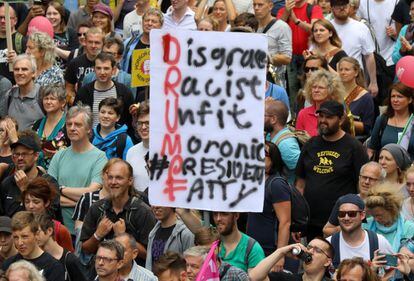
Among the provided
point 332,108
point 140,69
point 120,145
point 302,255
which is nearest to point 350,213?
point 302,255

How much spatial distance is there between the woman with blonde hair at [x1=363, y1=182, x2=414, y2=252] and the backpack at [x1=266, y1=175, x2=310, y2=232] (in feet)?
1.90

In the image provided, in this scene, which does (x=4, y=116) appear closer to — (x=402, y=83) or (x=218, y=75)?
(x=402, y=83)

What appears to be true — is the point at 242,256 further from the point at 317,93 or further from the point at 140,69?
the point at 140,69

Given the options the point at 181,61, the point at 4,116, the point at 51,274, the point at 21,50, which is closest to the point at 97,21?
the point at 21,50

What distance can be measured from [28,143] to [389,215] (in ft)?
12.0

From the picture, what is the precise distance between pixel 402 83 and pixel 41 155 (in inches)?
141

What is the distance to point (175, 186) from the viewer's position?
1110 centimetres

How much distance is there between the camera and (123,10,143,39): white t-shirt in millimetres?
19125

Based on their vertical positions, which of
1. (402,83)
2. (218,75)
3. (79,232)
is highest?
(218,75)

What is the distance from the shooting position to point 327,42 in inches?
696

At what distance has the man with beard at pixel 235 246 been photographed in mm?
12891

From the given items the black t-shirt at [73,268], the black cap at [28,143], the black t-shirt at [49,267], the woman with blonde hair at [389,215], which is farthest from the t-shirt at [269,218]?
the black cap at [28,143]

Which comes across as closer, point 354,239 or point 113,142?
point 354,239

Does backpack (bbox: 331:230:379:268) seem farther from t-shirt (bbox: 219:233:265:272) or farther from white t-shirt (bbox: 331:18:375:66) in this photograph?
white t-shirt (bbox: 331:18:375:66)
